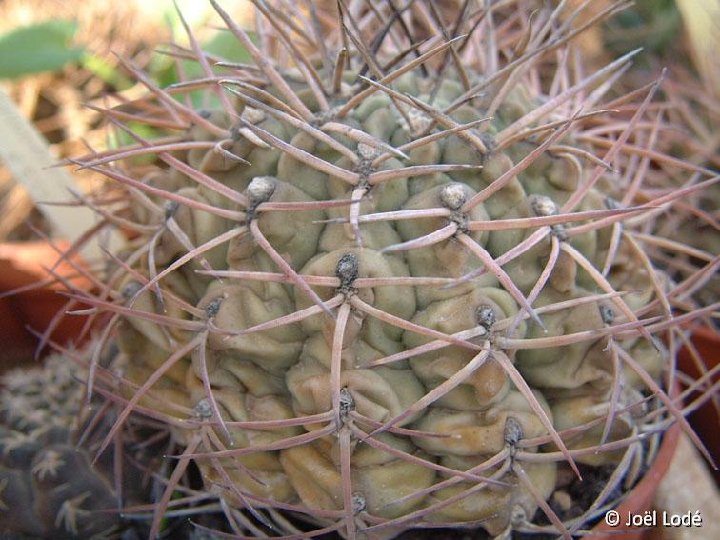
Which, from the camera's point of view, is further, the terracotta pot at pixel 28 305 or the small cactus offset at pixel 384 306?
the terracotta pot at pixel 28 305

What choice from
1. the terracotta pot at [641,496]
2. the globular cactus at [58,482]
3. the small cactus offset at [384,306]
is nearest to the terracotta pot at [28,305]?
the globular cactus at [58,482]

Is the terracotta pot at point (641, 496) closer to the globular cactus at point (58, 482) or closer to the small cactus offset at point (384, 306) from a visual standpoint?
the small cactus offset at point (384, 306)

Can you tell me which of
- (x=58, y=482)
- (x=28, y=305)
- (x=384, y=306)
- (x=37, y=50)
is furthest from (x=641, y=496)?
(x=37, y=50)

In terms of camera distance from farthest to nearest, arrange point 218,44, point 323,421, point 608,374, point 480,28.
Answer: point 218,44
point 480,28
point 608,374
point 323,421

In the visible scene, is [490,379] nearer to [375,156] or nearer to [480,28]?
[375,156]

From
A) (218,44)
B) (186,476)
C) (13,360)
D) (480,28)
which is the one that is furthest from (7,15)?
(186,476)
